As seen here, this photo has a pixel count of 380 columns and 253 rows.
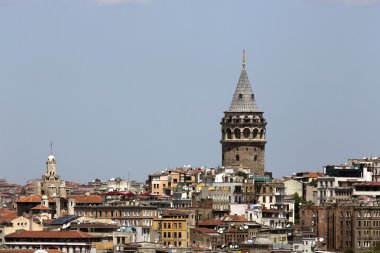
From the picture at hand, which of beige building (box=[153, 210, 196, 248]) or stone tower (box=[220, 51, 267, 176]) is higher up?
stone tower (box=[220, 51, 267, 176])

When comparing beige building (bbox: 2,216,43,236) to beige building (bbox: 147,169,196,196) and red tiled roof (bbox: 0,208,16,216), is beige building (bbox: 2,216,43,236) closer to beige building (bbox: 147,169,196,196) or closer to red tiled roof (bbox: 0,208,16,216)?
red tiled roof (bbox: 0,208,16,216)

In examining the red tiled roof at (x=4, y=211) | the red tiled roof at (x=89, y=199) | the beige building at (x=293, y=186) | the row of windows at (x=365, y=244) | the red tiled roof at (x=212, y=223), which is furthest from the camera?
the beige building at (x=293, y=186)

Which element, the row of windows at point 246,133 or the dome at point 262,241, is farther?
the row of windows at point 246,133

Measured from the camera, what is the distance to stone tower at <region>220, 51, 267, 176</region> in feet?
631

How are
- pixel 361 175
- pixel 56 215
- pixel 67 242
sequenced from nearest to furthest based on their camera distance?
pixel 67 242, pixel 56 215, pixel 361 175

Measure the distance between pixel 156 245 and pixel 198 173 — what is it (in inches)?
1387

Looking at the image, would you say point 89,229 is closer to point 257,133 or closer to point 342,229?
point 342,229

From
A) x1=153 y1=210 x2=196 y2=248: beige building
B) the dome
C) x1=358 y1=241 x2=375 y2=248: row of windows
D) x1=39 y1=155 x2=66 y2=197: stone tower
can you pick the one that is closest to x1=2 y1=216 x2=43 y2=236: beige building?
A: x1=153 y1=210 x2=196 y2=248: beige building

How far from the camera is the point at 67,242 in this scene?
502 ft

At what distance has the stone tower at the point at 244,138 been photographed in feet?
631

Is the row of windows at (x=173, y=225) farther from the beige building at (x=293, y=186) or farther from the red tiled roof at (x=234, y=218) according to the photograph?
the beige building at (x=293, y=186)

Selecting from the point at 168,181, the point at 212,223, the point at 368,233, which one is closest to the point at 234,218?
the point at 212,223

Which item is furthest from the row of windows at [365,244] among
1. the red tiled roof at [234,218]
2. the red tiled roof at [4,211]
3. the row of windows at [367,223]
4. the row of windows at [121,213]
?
the red tiled roof at [4,211]

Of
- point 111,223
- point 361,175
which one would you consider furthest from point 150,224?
point 361,175
